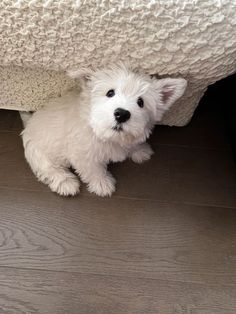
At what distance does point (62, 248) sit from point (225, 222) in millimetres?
457

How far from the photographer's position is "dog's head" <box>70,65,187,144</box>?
2.89 feet

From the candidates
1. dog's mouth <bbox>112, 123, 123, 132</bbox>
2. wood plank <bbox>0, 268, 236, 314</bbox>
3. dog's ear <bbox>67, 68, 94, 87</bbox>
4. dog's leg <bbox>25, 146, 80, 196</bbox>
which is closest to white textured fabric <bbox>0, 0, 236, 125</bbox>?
dog's ear <bbox>67, 68, 94, 87</bbox>

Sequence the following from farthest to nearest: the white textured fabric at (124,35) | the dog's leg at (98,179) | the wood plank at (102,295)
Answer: the dog's leg at (98,179)
the wood plank at (102,295)
the white textured fabric at (124,35)

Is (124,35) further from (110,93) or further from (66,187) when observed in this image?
(66,187)

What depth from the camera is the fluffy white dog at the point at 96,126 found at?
0.89m

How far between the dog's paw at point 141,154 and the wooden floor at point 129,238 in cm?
2

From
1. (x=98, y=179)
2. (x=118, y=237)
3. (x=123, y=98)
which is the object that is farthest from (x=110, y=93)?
(x=118, y=237)

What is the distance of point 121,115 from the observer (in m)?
0.87

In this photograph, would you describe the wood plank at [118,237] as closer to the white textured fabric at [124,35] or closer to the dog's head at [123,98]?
the dog's head at [123,98]

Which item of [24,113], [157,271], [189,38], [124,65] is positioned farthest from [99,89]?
[157,271]

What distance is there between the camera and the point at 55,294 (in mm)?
1000

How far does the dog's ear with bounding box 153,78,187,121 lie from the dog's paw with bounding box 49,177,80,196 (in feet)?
1.09

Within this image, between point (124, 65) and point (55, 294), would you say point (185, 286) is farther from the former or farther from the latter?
point (124, 65)

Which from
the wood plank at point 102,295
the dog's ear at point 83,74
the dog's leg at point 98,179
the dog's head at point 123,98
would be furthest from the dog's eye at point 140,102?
the wood plank at point 102,295
